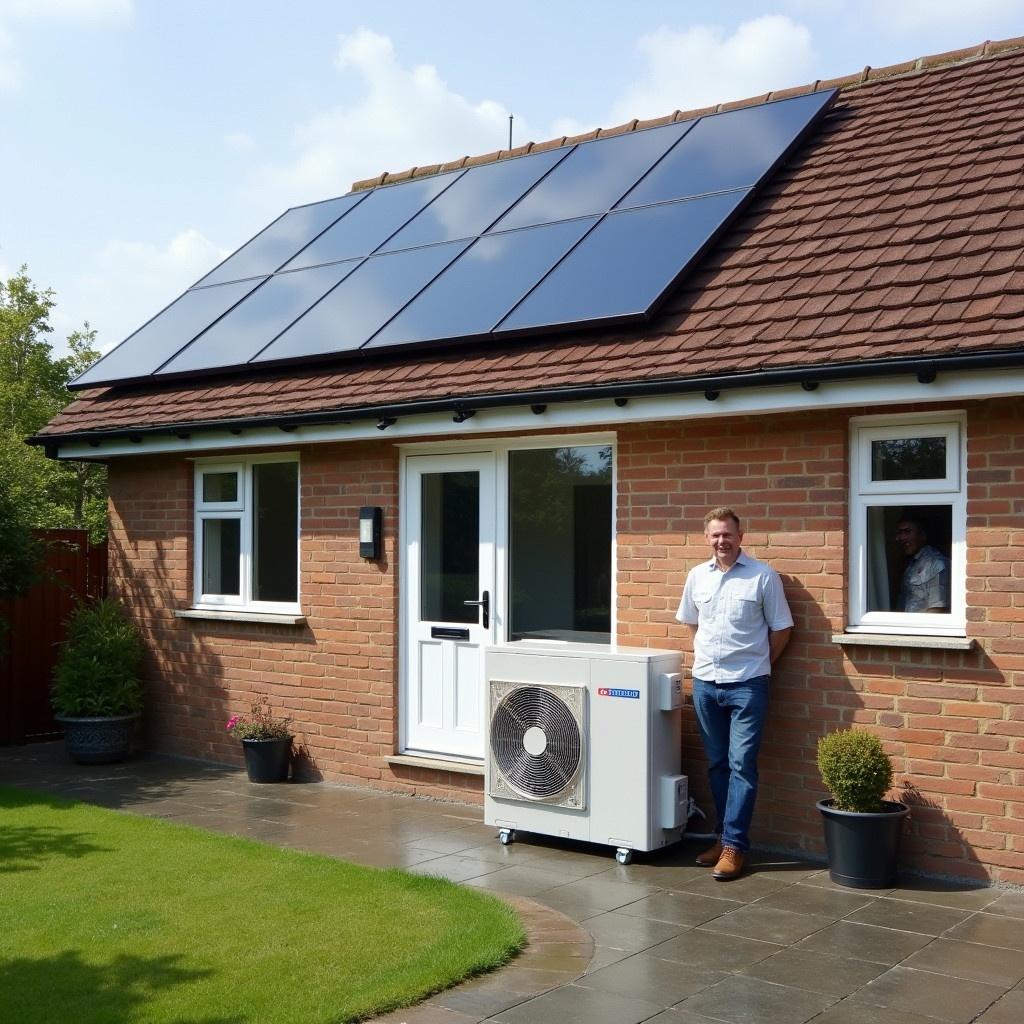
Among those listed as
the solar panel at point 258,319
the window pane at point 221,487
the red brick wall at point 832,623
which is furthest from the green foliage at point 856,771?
the solar panel at point 258,319

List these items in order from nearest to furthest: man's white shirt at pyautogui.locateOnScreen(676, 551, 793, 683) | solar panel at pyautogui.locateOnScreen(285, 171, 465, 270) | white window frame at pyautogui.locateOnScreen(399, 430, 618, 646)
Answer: man's white shirt at pyautogui.locateOnScreen(676, 551, 793, 683)
white window frame at pyautogui.locateOnScreen(399, 430, 618, 646)
solar panel at pyautogui.locateOnScreen(285, 171, 465, 270)

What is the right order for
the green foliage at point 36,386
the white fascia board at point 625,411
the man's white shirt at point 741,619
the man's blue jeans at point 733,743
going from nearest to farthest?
the white fascia board at point 625,411
the man's blue jeans at point 733,743
the man's white shirt at point 741,619
the green foliage at point 36,386

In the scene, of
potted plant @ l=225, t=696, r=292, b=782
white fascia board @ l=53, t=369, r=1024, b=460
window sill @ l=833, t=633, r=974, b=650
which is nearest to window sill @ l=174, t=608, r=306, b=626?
potted plant @ l=225, t=696, r=292, b=782

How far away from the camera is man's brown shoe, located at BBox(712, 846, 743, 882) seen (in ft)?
23.7

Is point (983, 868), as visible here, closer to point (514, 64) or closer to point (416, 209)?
point (514, 64)

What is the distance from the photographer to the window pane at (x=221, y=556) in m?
11.6

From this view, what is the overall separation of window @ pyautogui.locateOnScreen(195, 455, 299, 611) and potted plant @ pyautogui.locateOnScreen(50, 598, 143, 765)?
95 centimetres

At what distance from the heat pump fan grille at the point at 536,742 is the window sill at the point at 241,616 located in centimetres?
296

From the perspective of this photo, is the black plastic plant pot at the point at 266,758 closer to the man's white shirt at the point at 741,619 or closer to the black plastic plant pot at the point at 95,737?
the black plastic plant pot at the point at 95,737

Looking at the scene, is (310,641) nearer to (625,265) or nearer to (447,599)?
(447,599)

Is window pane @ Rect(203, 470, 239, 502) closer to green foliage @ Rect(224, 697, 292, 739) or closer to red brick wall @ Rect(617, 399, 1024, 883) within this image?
green foliage @ Rect(224, 697, 292, 739)

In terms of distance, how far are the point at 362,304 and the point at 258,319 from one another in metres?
1.48

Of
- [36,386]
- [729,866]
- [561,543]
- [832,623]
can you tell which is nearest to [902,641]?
[832,623]

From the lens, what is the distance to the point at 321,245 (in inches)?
503
